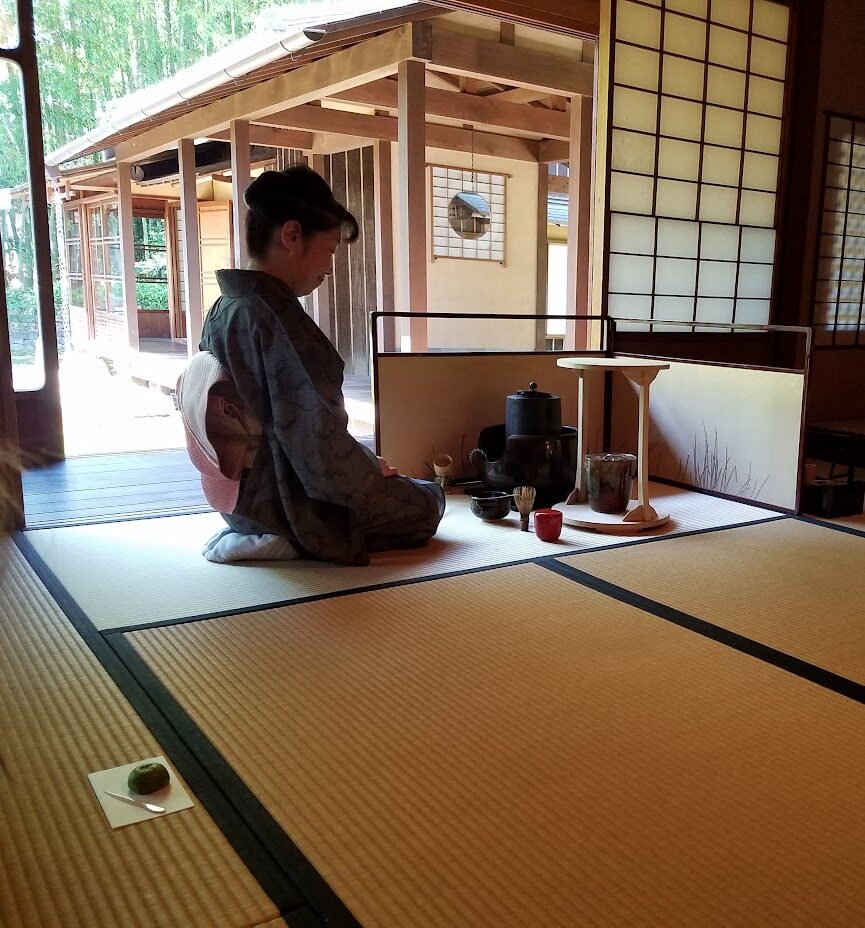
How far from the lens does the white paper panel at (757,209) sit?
4738mm

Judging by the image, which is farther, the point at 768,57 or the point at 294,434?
the point at 768,57

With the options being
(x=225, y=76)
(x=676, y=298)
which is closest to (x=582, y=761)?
(x=676, y=298)

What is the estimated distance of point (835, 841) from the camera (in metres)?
1.28

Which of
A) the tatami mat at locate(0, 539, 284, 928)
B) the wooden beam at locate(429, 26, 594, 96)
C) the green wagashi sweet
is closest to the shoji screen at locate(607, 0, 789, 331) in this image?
the wooden beam at locate(429, 26, 594, 96)

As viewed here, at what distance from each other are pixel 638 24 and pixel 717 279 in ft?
4.51

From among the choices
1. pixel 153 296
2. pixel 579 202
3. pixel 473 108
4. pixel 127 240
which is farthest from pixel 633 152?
pixel 153 296

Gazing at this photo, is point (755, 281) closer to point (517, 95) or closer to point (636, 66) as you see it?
point (636, 66)

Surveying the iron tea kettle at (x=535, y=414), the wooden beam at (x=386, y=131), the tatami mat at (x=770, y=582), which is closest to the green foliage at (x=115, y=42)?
the wooden beam at (x=386, y=131)

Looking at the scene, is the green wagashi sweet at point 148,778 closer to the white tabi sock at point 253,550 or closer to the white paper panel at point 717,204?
the white tabi sock at point 253,550

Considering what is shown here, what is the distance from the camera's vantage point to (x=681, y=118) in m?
4.45

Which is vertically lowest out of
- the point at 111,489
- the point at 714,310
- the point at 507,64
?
the point at 111,489

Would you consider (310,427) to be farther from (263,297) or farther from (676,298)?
(676,298)

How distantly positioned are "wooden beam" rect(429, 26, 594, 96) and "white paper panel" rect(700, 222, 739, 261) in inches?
62.8

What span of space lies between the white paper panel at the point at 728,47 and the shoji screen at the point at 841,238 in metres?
0.65
